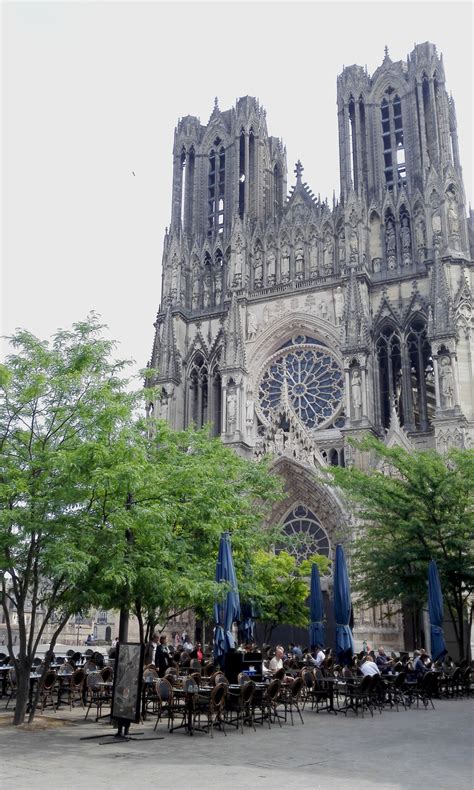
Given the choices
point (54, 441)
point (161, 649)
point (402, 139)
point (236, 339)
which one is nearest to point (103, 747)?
point (54, 441)

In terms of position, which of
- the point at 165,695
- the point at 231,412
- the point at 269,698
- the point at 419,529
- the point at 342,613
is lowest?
the point at 269,698

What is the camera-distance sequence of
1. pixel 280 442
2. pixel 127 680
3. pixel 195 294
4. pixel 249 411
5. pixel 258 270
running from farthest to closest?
pixel 195 294 < pixel 258 270 < pixel 249 411 < pixel 280 442 < pixel 127 680

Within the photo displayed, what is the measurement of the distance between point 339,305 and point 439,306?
563 centimetres

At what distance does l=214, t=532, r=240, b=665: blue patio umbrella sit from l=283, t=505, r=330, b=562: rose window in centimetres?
1696

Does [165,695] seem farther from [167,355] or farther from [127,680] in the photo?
[167,355]

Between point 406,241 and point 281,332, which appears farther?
point 281,332

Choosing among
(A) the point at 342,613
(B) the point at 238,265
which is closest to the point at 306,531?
(A) the point at 342,613

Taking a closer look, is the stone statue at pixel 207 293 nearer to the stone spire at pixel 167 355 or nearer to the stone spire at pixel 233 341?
the stone spire at pixel 167 355

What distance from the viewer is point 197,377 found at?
41.0 meters

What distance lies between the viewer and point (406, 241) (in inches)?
1501

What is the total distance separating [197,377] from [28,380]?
27.0 meters

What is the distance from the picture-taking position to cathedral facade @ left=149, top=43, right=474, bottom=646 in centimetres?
3362

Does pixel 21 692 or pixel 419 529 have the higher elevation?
pixel 419 529

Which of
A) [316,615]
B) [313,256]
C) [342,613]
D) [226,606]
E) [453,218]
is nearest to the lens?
[226,606]
